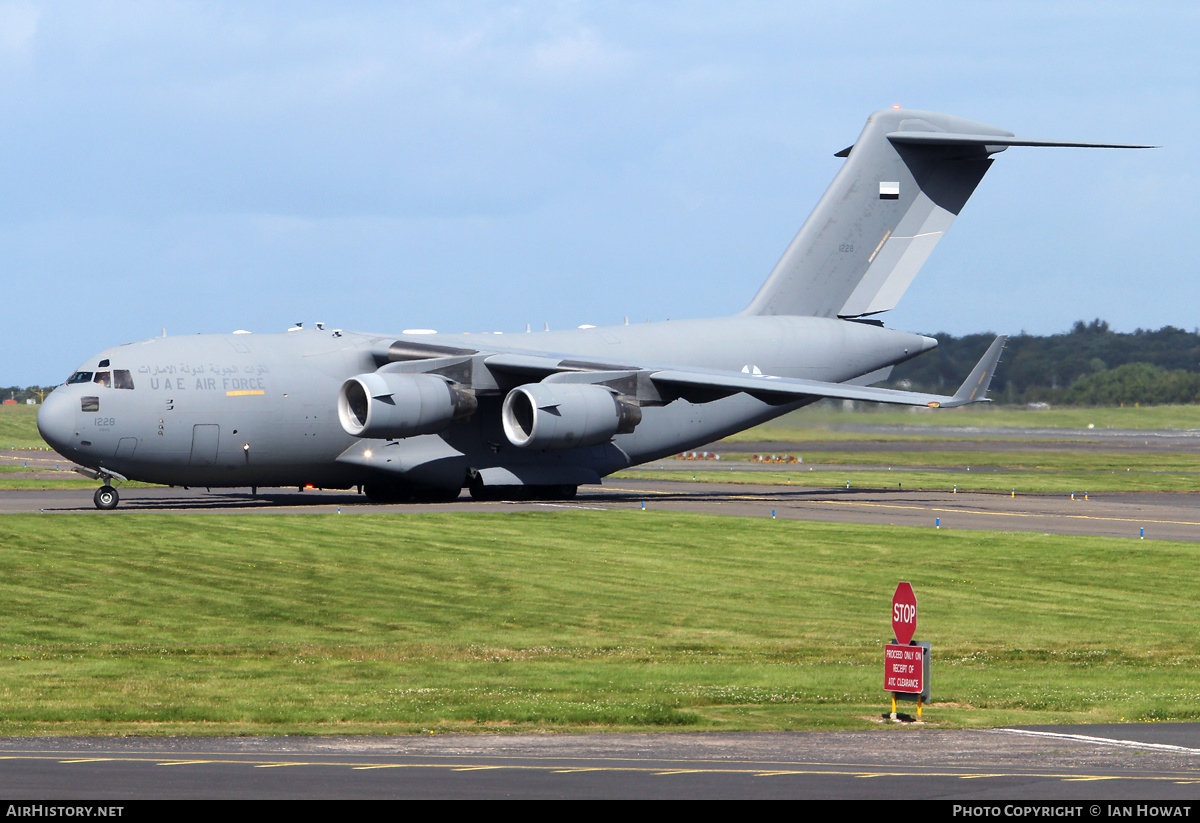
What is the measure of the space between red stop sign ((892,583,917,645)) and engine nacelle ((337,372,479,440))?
1976 centimetres

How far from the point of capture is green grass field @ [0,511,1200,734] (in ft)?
50.9

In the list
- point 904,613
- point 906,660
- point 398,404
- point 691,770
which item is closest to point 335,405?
point 398,404

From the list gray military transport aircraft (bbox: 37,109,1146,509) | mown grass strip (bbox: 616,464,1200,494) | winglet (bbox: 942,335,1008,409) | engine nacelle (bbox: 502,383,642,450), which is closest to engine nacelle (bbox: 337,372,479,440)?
gray military transport aircraft (bbox: 37,109,1146,509)

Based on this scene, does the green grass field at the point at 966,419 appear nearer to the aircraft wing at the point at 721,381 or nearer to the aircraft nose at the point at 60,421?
the aircraft wing at the point at 721,381

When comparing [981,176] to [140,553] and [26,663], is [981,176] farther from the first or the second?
[26,663]

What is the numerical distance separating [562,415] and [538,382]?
232cm

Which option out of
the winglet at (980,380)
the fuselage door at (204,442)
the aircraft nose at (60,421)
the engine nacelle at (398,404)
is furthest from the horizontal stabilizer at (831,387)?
the aircraft nose at (60,421)

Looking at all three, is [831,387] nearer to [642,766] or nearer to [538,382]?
[538,382]

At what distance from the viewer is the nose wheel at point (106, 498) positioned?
34094mm

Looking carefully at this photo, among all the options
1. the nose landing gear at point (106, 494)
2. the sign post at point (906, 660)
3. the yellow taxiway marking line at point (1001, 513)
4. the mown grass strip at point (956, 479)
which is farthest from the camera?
the mown grass strip at point (956, 479)

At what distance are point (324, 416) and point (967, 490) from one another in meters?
21.0

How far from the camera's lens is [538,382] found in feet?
119

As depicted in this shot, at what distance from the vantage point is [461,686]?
16875mm

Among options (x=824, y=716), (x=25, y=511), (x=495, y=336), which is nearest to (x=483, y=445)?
(x=495, y=336)
